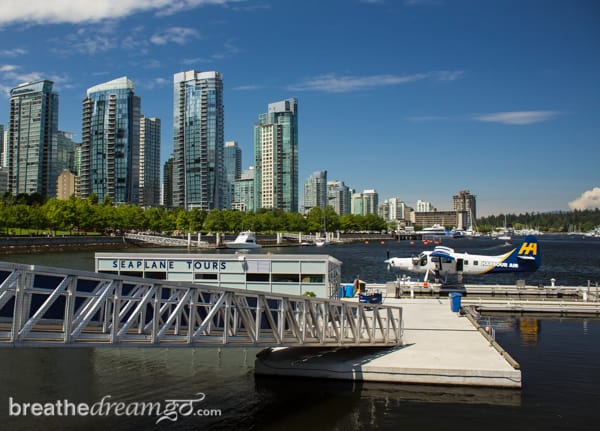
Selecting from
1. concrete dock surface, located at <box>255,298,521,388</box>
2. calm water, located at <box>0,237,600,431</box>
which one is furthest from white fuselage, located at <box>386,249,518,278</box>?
concrete dock surface, located at <box>255,298,521,388</box>

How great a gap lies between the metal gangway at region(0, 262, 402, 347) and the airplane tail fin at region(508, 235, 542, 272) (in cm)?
3242

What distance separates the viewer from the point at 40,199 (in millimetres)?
174875

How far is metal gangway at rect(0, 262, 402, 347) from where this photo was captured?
11.6 metres

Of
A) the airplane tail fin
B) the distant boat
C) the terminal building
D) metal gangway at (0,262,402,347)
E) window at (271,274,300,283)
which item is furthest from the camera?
the distant boat

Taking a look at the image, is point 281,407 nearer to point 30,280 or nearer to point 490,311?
point 30,280

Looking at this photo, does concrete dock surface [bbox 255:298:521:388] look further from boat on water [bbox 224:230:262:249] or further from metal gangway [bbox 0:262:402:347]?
boat on water [bbox 224:230:262:249]

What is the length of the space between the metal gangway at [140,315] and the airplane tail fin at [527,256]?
3242cm

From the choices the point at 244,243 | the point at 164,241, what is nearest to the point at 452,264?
the point at 244,243

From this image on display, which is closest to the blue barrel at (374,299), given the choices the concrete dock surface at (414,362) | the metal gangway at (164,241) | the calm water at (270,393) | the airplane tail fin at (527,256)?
the concrete dock surface at (414,362)

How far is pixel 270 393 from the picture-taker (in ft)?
62.0

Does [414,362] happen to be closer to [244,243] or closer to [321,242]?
[244,243]

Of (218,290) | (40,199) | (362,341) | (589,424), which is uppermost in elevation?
(40,199)

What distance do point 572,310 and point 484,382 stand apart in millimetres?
20393

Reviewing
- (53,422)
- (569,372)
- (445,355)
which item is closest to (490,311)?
(569,372)
